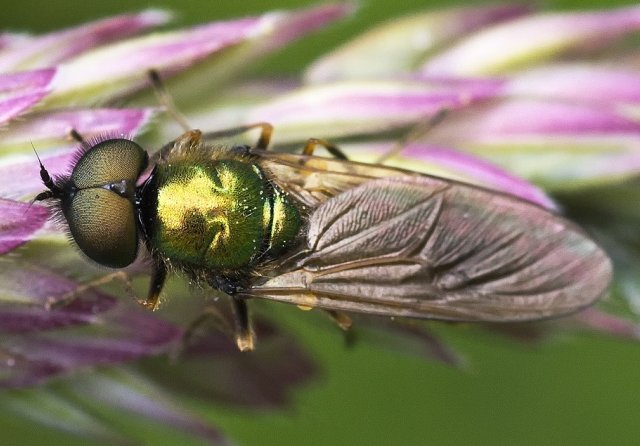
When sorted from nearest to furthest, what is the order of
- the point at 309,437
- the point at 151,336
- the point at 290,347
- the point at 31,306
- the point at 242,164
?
the point at 31,306 → the point at 151,336 → the point at 242,164 → the point at 290,347 → the point at 309,437

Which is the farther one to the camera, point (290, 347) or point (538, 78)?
point (290, 347)

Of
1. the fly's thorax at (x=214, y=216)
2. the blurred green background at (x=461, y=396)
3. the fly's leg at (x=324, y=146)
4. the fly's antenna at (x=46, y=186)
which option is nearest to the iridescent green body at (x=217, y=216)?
the fly's thorax at (x=214, y=216)

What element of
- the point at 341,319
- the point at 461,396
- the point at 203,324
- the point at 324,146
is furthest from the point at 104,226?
the point at 461,396

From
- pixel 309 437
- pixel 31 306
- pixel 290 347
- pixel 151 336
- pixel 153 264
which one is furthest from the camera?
pixel 309 437

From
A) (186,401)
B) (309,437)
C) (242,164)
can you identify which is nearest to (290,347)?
(186,401)

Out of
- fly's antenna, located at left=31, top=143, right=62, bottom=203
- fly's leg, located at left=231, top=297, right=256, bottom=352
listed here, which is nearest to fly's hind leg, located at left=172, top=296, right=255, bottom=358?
fly's leg, located at left=231, top=297, right=256, bottom=352

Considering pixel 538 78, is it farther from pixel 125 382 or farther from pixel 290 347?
pixel 125 382

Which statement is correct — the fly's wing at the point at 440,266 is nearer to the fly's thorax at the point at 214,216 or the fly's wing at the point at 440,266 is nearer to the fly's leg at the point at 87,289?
the fly's thorax at the point at 214,216
